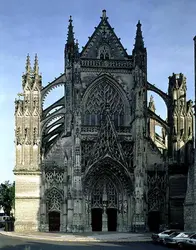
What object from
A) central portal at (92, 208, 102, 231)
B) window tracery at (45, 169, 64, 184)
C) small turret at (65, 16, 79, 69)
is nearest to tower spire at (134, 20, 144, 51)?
small turret at (65, 16, 79, 69)

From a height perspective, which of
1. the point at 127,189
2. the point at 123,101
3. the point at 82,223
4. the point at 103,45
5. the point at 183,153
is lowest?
the point at 82,223

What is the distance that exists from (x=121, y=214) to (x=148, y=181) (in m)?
3.93

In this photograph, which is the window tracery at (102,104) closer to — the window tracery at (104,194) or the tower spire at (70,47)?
the tower spire at (70,47)

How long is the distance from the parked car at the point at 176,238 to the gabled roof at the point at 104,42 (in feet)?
75.6

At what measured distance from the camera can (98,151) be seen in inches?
1876

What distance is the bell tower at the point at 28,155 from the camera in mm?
47469

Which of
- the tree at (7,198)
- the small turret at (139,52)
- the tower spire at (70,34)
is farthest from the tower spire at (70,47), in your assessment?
the tree at (7,198)

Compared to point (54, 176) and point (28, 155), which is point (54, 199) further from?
point (28, 155)

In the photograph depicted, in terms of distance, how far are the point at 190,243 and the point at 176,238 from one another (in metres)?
2.38

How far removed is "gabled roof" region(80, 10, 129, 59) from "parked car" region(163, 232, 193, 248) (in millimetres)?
23051

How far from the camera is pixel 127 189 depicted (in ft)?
159

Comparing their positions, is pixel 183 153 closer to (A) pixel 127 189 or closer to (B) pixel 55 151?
(A) pixel 127 189

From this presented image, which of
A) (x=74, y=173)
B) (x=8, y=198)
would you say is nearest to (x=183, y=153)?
(x=74, y=173)

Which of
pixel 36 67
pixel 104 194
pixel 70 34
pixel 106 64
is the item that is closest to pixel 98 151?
pixel 104 194
